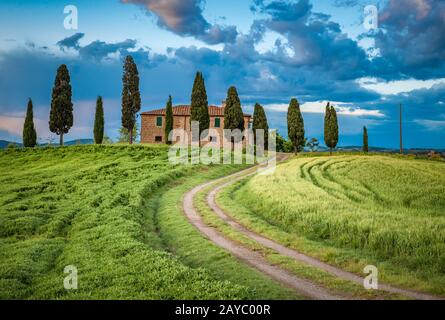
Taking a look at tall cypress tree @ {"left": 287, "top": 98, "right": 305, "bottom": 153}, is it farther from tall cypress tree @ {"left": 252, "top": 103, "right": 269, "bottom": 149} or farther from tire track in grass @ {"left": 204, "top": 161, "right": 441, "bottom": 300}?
tire track in grass @ {"left": 204, "top": 161, "right": 441, "bottom": 300}

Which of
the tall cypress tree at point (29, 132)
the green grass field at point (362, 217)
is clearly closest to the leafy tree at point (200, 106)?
the tall cypress tree at point (29, 132)

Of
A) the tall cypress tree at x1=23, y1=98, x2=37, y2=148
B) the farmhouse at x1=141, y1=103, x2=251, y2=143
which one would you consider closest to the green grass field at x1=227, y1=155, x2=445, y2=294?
the farmhouse at x1=141, y1=103, x2=251, y2=143

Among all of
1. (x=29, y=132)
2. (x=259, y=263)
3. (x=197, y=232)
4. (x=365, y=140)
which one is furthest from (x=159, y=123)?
(x=259, y=263)

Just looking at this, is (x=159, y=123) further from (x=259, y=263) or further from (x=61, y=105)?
(x=259, y=263)

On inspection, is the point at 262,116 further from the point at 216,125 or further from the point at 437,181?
the point at 437,181

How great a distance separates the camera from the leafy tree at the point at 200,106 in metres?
60.0

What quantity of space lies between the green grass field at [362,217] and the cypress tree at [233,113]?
28138mm

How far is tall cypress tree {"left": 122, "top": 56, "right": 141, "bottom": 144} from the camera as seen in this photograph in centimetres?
6506

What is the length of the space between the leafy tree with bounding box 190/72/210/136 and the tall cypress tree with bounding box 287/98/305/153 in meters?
15.2

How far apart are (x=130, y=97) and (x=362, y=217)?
55.2 m

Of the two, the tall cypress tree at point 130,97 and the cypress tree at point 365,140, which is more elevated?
the tall cypress tree at point 130,97

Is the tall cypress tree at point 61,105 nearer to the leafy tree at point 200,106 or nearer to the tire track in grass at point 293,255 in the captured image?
the leafy tree at point 200,106

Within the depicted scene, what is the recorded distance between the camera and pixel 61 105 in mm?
62000
